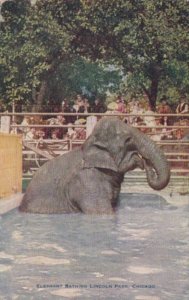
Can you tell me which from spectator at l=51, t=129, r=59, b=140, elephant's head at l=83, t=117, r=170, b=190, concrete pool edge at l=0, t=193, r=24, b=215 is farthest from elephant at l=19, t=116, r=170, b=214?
spectator at l=51, t=129, r=59, b=140

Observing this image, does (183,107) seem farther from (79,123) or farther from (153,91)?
(79,123)

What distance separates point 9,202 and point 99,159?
86 cm

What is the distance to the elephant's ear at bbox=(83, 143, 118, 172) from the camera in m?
6.74

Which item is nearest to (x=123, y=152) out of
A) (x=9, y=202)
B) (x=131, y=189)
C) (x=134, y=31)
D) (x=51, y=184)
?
(x=51, y=184)

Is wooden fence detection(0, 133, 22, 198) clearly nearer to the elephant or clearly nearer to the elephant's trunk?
the elephant

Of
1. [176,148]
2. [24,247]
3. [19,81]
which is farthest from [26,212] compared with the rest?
[176,148]

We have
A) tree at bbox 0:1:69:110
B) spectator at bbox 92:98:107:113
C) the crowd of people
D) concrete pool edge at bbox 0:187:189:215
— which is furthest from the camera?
spectator at bbox 92:98:107:113

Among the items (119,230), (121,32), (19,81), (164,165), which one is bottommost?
(119,230)

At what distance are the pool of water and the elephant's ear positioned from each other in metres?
0.43

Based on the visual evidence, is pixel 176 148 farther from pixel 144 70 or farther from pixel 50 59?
pixel 50 59

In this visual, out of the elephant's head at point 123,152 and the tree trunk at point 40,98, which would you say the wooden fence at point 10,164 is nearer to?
the elephant's head at point 123,152

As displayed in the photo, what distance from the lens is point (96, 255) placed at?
4844 millimetres

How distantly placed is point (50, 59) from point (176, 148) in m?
2.50

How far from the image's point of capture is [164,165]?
6695 mm
